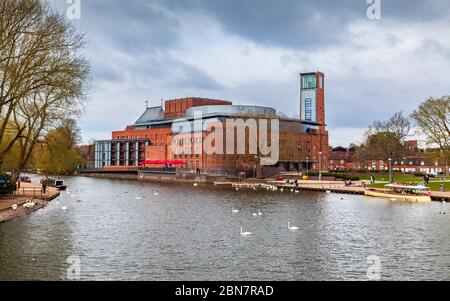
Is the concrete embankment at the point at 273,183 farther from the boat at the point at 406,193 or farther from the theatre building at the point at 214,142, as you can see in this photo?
the theatre building at the point at 214,142

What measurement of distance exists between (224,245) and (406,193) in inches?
1899

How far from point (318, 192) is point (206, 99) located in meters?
117

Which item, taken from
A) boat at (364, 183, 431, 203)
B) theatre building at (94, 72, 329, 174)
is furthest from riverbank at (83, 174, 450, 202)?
theatre building at (94, 72, 329, 174)

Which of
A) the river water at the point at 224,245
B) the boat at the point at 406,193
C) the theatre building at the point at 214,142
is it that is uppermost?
the theatre building at the point at 214,142

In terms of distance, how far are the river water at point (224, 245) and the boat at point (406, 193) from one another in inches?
447

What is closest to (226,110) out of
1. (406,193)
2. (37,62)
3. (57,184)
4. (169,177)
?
(169,177)

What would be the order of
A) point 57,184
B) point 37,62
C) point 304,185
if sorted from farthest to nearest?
point 304,185 < point 57,184 < point 37,62

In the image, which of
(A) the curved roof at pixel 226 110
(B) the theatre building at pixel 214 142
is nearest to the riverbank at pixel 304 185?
(B) the theatre building at pixel 214 142

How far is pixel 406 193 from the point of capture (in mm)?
73250

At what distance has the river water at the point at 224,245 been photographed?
88.0 feet

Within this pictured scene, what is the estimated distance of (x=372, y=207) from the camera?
6047 cm

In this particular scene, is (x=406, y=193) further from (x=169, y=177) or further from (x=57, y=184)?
(x=169, y=177)
